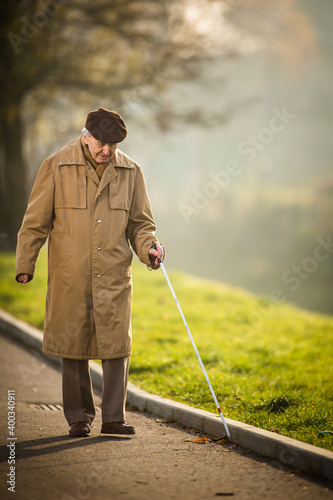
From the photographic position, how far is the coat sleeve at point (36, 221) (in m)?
5.03

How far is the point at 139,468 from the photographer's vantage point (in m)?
4.12

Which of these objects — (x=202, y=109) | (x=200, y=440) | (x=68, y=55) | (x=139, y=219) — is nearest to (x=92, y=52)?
(x=68, y=55)

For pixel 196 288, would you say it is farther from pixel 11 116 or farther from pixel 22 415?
pixel 22 415

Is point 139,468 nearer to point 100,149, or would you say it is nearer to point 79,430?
point 79,430

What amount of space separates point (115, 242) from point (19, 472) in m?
1.85

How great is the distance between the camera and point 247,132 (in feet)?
141

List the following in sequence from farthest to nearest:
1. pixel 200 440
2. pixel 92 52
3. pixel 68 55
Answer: pixel 92 52 < pixel 68 55 < pixel 200 440

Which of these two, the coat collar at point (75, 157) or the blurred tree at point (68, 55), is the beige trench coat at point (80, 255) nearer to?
the coat collar at point (75, 157)

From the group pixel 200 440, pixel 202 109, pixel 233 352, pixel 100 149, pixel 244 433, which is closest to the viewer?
pixel 244 433

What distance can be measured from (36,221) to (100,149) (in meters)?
0.74

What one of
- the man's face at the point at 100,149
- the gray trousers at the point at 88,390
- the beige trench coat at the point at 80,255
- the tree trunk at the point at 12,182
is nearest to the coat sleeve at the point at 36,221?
the beige trench coat at the point at 80,255

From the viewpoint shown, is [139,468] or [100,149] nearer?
[139,468]

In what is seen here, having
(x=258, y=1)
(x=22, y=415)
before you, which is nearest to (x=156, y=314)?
(x=22, y=415)

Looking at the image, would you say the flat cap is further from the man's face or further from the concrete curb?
the concrete curb
